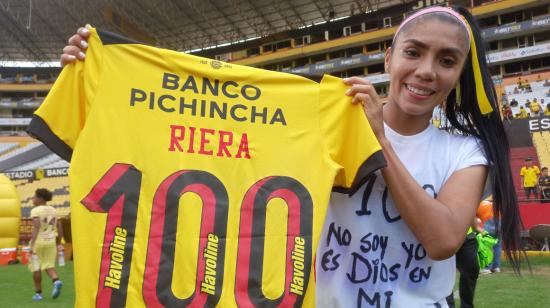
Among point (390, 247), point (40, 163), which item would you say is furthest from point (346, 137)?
point (40, 163)

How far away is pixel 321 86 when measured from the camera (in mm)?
1801

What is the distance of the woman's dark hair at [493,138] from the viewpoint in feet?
4.91

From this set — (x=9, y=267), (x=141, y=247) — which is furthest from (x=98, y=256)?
(x=9, y=267)

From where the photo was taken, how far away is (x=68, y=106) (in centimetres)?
167

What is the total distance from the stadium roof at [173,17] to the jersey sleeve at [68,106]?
98.1 feet

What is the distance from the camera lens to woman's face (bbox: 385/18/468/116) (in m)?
1.43

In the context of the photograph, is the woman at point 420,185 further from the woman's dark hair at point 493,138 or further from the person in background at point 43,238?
the person in background at point 43,238

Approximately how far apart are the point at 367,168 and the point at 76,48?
42.5 inches

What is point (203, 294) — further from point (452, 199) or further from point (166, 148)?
point (452, 199)

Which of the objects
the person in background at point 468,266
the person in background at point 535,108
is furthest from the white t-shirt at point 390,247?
the person in background at point 535,108

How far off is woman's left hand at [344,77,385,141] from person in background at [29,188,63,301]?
6.92 metres

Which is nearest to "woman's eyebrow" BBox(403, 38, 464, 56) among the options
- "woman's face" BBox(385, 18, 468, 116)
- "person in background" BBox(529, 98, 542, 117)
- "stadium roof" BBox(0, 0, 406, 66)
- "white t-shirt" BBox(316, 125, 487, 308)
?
"woman's face" BBox(385, 18, 468, 116)

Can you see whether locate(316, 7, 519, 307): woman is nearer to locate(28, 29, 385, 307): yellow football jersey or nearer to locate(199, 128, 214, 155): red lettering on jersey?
locate(28, 29, 385, 307): yellow football jersey

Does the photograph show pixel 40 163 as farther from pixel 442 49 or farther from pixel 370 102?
pixel 442 49
